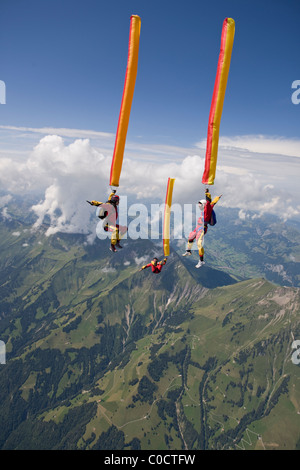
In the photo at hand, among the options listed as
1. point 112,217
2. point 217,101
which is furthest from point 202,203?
point 112,217

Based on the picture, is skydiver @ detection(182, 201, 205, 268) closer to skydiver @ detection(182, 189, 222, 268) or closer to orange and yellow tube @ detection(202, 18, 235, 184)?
skydiver @ detection(182, 189, 222, 268)

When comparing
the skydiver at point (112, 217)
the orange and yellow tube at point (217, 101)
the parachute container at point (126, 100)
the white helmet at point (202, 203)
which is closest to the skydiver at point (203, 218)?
the white helmet at point (202, 203)

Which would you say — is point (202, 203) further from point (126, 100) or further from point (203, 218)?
point (126, 100)

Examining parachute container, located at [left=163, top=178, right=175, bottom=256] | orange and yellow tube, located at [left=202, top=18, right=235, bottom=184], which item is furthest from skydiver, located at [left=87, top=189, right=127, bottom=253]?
orange and yellow tube, located at [left=202, top=18, right=235, bottom=184]

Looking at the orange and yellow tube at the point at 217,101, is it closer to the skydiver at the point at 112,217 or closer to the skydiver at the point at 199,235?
the skydiver at the point at 199,235
